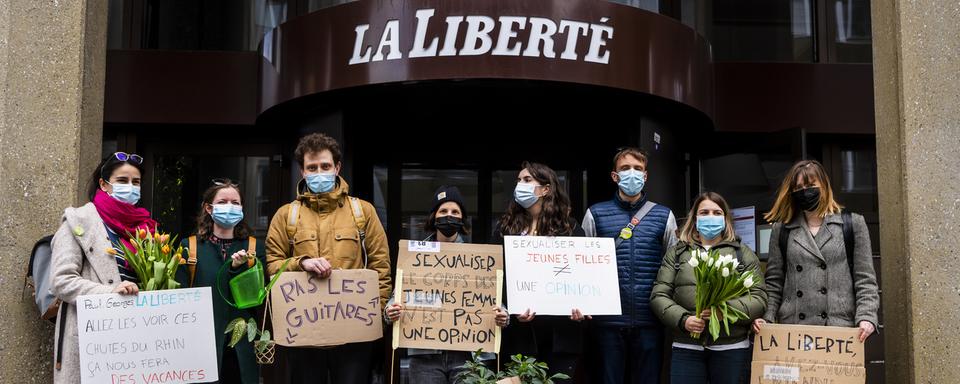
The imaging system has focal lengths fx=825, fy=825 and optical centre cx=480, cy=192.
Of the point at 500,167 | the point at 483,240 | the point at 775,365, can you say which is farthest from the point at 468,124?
the point at 775,365

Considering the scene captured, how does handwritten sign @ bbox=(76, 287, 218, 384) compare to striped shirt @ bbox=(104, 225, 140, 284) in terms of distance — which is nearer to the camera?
handwritten sign @ bbox=(76, 287, 218, 384)

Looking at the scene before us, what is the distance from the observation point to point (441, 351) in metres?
4.63

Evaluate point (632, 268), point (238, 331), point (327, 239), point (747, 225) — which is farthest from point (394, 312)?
point (747, 225)

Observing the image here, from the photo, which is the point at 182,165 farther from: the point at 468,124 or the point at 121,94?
the point at 468,124

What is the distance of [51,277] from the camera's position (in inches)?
164

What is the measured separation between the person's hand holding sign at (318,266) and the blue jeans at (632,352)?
1.63m

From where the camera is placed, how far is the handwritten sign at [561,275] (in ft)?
15.2

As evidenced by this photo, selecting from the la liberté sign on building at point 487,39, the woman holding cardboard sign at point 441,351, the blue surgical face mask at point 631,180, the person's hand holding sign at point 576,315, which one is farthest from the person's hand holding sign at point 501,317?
the la liberté sign on building at point 487,39

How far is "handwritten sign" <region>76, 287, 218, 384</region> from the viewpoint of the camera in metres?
4.07

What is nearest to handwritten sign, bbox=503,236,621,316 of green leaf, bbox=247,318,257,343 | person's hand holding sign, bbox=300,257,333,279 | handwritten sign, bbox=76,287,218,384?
person's hand holding sign, bbox=300,257,333,279

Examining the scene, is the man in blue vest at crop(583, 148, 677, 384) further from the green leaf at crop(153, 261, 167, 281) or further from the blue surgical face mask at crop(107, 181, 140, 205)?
the blue surgical face mask at crop(107, 181, 140, 205)

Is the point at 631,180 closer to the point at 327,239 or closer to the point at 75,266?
the point at 327,239

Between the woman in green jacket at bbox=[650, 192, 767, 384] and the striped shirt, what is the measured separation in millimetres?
2850

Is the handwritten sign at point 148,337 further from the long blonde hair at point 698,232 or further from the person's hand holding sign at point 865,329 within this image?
the person's hand holding sign at point 865,329
